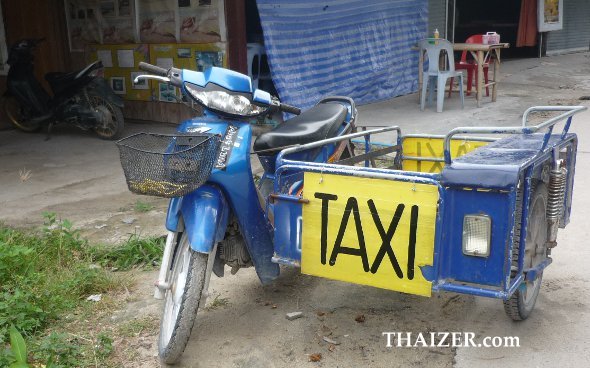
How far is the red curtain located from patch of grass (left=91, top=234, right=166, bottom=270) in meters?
13.7

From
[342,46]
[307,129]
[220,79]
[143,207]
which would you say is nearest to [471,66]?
[342,46]

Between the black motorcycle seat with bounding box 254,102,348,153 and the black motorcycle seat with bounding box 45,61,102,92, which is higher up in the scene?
the black motorcycle seat with bounding box 254,102,348,153

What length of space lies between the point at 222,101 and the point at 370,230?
0.99m

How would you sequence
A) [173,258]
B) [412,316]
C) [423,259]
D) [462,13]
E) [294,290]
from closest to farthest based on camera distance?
1. [423,259]
2. [173,258]
3. [412,316]
4. [294,290]
5. [462,13]

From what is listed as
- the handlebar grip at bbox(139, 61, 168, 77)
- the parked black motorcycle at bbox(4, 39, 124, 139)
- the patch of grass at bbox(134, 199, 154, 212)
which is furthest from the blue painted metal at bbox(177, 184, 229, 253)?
the parked black motorcycle at bbox(4, 39, 124, 139)

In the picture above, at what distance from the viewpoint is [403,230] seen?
2867 millimetres

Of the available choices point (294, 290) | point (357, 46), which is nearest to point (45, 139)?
point (357, 46)

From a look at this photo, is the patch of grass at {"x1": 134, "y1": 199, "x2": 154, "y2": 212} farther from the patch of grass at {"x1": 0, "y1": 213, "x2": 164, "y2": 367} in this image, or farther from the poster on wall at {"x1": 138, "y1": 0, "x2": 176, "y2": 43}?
the poster on wall at {"x1": 138, "y1": 0, "x2": 176, "y2": 43}

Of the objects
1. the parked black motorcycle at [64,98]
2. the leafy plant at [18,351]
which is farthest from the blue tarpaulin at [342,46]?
the leafy plant at [18,351]

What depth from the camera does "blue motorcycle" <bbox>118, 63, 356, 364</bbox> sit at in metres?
2.90

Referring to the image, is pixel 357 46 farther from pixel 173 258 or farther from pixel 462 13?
pixel 462 13

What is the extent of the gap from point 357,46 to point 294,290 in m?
6.83

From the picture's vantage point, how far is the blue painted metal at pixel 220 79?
127 inches

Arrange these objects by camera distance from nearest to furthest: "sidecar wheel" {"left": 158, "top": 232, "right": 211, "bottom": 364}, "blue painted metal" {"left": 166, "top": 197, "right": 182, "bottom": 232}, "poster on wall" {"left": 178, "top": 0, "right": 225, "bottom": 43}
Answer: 1. "sidecar wheel" {"left": 158, "top": 232, "right": 211, "bottom": 364}
2. "blue painted metal" {"left": 166, "top": 197, "right": 182, "bottom": 232}
3. "poster on wall" {"left": 178, "top": 0, "right": 225, "bottom": 43}
